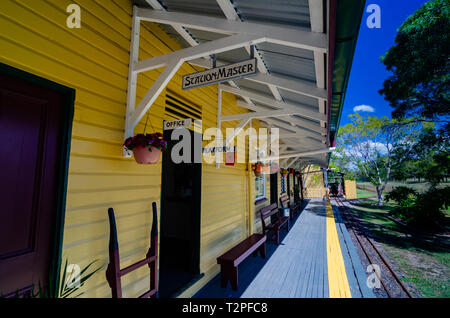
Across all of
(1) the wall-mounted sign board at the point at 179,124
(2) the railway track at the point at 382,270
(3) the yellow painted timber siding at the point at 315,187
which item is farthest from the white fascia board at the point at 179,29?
(3) the yellow painted timber siding at the point at 315,187

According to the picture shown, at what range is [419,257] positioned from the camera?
576 centimetres

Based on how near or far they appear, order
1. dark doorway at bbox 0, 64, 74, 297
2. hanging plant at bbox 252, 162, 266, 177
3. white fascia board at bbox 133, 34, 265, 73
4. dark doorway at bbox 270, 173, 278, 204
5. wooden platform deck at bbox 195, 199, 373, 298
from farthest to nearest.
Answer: dark doorway at bbox 270, 173, 278, 204, hanging plant at bbox 252, 162, 266, 177, wooden platform deck at bbox 195, 199, 373, 298, white fascia board at bbox 133, 34, 265, 73, dark doorway at bbox 0, 64, 74, 297

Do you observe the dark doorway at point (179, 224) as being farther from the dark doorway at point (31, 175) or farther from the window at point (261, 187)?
the window at point (261, 187)

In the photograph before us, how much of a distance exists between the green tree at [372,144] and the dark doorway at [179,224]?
48.9 ft

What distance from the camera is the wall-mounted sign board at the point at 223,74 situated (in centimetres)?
198

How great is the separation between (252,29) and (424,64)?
1182cm

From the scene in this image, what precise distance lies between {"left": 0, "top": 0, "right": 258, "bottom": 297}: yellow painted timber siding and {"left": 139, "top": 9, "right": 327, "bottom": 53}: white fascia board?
0.41m

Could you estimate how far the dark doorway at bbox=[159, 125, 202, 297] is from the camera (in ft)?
11.0

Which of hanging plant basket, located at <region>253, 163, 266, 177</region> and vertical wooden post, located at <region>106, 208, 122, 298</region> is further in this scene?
hanging plant basket, located at <region>253, 163, 266, 177</region>

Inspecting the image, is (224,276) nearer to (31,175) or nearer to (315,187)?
(31,175)

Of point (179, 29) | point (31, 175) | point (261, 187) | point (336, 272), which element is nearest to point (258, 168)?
point (261, 187)

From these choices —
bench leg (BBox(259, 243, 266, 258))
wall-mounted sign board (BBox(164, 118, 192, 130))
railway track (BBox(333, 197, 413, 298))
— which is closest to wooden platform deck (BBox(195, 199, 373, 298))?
bench leg (BBox(259, 243, 266, 258))

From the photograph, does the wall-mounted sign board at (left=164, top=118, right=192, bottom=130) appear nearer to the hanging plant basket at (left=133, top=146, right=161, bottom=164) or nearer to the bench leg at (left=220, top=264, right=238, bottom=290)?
the hanging plant basket at (left=133, top=146, right=161, bottom=164)
